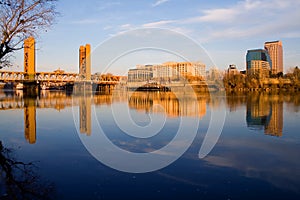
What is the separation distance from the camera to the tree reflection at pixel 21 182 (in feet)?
18.5

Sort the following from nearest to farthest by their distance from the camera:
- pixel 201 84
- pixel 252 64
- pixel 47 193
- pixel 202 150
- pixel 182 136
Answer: pixel 47 193
pixel 202 150
pixel 182 136
pixel 201 84
pixel 252 64

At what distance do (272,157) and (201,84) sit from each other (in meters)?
75.5

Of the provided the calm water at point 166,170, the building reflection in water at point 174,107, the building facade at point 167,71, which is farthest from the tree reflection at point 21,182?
the building facade at point 167,71

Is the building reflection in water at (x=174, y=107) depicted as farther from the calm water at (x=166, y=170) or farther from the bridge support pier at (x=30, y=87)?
the bridge support pier at (x=30, y=87)

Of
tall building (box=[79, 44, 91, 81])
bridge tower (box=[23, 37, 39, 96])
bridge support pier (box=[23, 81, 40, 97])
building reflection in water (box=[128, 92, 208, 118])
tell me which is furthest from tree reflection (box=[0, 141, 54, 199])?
bridge support pier (box=[23, 81, 40, 97])

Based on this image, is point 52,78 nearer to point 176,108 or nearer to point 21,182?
point 176,108

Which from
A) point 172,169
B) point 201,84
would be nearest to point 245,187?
point 172,169

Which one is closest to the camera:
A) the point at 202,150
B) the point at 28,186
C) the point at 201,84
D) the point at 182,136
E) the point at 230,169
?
the point at 28,186

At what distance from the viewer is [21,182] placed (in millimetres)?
6414

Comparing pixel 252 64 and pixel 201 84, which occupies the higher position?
pixel 252 64

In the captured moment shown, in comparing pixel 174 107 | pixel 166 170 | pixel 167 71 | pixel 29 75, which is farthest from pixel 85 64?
pixel 166 170

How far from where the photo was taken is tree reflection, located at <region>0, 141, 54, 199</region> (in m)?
5.65

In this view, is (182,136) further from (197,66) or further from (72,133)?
(197,66)

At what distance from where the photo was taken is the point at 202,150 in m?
9.60
